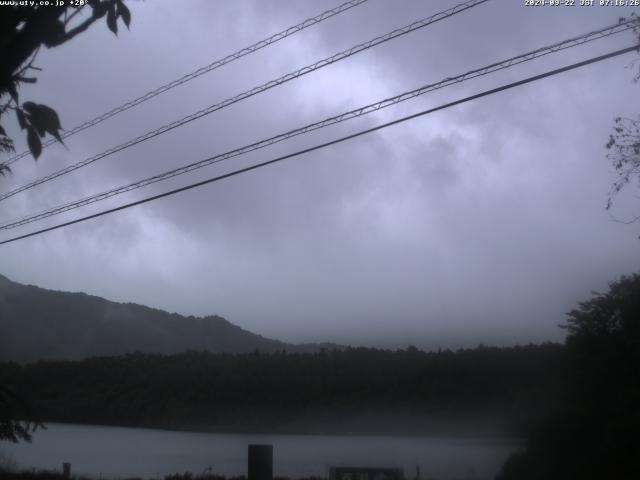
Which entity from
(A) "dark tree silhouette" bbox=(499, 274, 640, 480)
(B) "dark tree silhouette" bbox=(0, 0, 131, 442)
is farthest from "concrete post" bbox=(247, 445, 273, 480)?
(A) "dark tree silhouette" bbox=(499, 274, 640, 480)

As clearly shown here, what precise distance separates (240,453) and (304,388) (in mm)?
10929

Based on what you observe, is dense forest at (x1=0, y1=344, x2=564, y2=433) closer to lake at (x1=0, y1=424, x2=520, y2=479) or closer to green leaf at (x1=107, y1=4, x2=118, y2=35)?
lake at (x1=0, y1=424, x2=520, y2=479)

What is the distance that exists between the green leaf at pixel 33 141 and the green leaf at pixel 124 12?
0.89m

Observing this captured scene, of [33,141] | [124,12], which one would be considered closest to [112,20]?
[124,12]

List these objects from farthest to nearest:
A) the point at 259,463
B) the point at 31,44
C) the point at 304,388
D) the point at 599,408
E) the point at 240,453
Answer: the point at 304,388
the point at 240,453
the point at 599,408
the point at 259,463
the point at 31,44

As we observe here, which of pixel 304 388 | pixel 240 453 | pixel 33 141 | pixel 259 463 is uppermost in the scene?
pixel 304 388

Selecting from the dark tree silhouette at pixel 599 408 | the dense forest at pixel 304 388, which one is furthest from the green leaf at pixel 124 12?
the dense forest at pixel 304 388

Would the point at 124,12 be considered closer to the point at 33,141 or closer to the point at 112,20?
the point at 112,20

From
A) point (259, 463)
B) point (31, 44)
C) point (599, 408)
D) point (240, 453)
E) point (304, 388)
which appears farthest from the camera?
point (304, 388)

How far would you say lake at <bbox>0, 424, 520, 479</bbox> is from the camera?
26.8 m

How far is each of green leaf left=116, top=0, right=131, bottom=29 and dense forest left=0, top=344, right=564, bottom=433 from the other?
2654 cm

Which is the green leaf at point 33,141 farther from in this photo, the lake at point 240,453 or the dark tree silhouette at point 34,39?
the lake at point 240,453

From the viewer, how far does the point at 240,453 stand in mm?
29078

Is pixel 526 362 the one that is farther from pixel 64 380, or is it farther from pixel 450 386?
pixel 64 380
